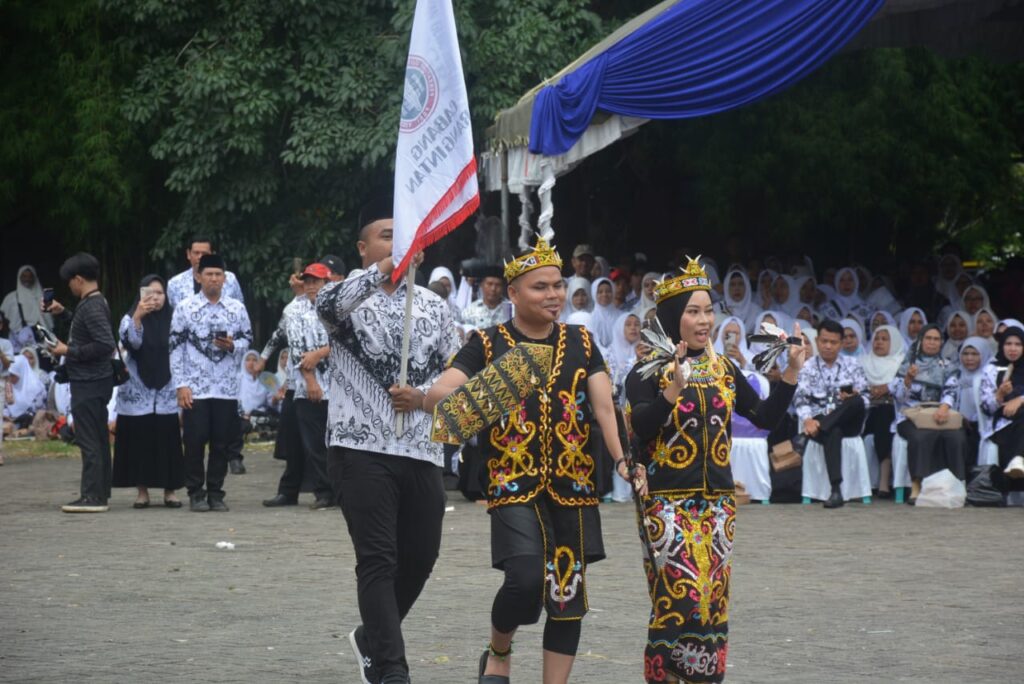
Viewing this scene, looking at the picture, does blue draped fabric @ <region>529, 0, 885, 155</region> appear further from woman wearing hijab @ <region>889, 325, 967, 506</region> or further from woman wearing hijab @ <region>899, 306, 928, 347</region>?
woman wearing hijab @ <region>899, 306, 928, 347</region>

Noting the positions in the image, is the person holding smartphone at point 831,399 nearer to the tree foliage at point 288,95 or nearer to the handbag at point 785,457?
the handbag at point 785,457

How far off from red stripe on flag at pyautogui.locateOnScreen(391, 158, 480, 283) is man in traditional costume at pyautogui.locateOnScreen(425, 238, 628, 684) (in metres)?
0.41

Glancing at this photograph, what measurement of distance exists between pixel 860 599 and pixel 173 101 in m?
14.2

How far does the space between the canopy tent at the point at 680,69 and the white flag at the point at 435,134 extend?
7.13m

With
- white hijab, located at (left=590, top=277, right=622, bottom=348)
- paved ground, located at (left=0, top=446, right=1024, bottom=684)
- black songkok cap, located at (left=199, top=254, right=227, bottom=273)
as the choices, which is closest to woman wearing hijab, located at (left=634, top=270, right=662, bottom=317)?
white hijab, located at (left=590, top=277, right=622, bottom=348)

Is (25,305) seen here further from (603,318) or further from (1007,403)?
(1007,403)

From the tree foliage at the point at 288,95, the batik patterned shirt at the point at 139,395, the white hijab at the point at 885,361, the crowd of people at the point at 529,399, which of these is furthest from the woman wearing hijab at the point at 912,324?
the batik patterned shirt at the point at 139,395

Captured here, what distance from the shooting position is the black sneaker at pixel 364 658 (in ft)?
20.9

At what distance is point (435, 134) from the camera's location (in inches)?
267

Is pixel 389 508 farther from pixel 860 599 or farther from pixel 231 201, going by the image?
pixel 231 201

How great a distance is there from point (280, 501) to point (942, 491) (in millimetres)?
5557

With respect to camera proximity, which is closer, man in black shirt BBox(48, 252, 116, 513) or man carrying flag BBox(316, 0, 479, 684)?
man carrying flag BBox(316, 0, 479, 684)

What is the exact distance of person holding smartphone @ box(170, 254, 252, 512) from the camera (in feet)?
42.8

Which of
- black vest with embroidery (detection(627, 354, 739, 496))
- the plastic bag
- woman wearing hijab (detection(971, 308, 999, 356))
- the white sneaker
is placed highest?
woman wearing hijab (detection(971, 308, 999, 356))
